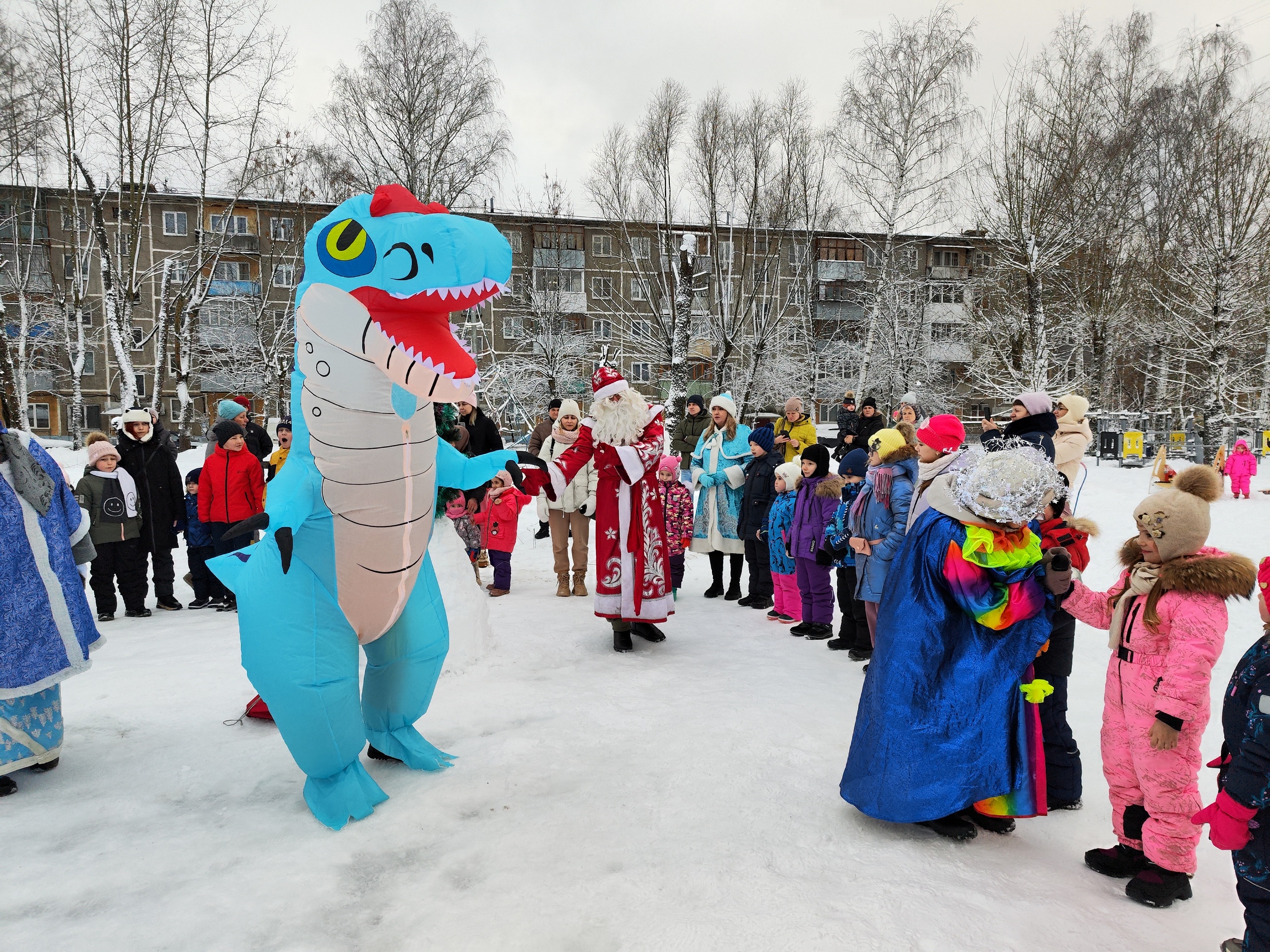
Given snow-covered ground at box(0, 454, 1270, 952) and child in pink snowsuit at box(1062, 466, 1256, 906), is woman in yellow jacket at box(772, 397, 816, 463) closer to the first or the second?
snow-covered ground at box(0, 454, 1270, 952)

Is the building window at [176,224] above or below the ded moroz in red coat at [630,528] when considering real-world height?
above

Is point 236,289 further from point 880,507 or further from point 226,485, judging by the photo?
point 880,507

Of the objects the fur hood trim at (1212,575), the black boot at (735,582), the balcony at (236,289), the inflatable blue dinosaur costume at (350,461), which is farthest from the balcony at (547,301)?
the fur hood trim at (1212,575)

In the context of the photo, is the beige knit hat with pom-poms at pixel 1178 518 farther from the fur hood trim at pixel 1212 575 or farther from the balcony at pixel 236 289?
the balcony at pixel 236 289

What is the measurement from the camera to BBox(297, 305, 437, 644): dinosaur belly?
9.16 feet

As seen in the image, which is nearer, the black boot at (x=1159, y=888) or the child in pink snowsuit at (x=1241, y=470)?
the black boot at (x=1159, y=888)

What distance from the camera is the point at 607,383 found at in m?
5.34

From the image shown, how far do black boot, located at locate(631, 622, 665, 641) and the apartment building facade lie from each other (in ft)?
43.6

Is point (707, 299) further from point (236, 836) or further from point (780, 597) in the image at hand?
point (236, 836)

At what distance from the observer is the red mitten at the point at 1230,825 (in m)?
1.88

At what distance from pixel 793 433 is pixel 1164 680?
5.73 m

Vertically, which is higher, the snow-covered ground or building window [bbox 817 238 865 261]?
building window [bbox 817 238 865 261]

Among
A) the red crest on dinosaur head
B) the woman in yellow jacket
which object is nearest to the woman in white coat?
the woman in yellow jacket

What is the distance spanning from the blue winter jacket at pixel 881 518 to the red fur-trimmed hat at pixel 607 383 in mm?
1805
